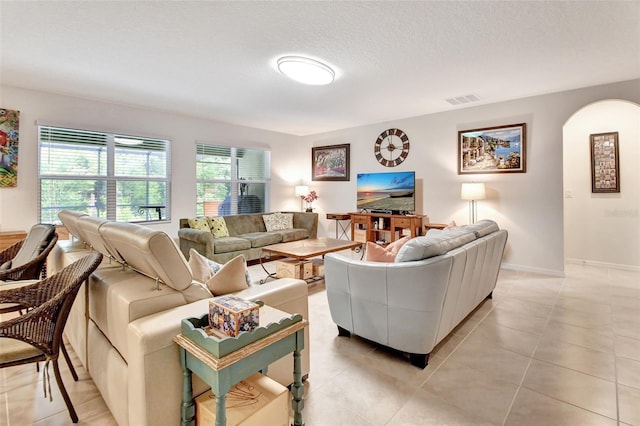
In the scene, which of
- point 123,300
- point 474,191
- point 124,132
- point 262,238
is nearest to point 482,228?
point 474,191

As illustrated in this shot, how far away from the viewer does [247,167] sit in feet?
21.7

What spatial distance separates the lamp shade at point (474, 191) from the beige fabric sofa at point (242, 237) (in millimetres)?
2833

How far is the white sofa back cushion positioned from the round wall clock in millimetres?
4990

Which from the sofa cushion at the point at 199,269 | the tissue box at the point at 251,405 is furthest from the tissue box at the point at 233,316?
the sofa cushion at the point at 199,269

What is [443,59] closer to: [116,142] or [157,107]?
[157,107]

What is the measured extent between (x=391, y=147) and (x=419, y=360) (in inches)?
177

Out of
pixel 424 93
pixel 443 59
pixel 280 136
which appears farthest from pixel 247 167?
pixel 443 59

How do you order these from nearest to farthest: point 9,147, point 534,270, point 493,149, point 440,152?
point 9,147 < point 534,270 < point 493,149 < point 440,152

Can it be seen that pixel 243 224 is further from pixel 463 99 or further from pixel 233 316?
pixel 233 316

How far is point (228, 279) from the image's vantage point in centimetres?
180

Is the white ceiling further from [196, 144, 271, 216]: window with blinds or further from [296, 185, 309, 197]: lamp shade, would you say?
[296, 185, 309, 197]: lamp shade

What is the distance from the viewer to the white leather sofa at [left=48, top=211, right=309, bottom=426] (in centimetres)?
127

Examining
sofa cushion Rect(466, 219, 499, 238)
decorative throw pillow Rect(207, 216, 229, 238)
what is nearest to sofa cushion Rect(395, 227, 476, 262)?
sofa cushion Rect(466, 219, 499, 238)

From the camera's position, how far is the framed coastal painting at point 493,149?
4586 mm
